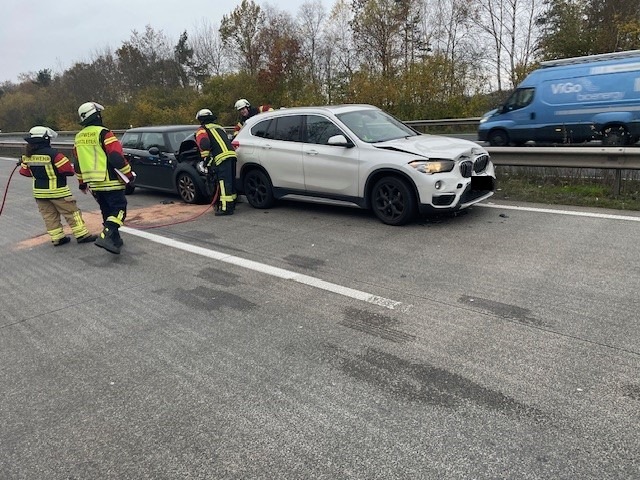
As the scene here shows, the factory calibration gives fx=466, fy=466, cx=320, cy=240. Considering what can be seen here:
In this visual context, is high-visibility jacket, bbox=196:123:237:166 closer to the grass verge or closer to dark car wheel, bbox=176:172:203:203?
dark car wheel, bbox=176:172:203:203

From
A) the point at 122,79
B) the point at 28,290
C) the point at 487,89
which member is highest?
the point at 122,79

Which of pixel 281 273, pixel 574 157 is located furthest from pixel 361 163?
pixel 574 157

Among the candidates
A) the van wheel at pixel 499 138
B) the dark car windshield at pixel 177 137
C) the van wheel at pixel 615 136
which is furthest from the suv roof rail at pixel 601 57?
the dark car windshield at pixel 177 137

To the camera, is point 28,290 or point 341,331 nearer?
point 341,331

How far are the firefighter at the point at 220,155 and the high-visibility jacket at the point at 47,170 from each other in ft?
7.04

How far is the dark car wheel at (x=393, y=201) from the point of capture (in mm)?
→ 6293

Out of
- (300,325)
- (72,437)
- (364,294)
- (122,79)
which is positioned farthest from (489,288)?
(122,79)

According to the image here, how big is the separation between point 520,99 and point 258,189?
811cm

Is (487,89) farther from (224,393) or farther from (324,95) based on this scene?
(224,393)

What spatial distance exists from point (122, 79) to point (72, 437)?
43753 mm

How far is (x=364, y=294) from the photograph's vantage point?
4.35 m

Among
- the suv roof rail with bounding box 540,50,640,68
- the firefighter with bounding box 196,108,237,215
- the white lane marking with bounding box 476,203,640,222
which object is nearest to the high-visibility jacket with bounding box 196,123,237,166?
the firefighter with bounding box 196,108,237,215

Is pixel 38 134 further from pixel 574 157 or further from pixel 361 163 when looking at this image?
pixel 574 157

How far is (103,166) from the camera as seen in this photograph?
6.07 metres
